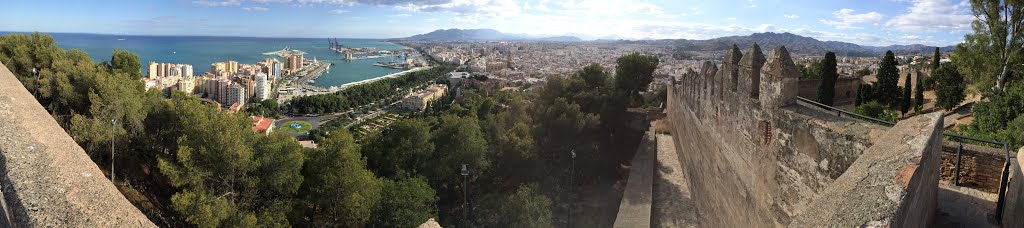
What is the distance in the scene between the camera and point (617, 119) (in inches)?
666

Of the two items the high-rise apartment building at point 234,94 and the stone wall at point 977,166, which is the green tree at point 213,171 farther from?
the high-rise apartment building at point 234,94

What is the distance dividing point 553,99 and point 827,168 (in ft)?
42.5

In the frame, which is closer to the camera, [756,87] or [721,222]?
[756,87]

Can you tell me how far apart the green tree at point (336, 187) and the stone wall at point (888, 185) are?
303 inches

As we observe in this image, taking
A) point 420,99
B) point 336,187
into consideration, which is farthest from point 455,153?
point 420,99

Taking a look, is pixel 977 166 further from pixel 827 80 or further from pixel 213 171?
pixel 827 80

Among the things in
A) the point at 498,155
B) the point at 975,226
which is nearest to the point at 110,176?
the point at 498,155

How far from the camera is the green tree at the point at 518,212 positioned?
9.98 meters

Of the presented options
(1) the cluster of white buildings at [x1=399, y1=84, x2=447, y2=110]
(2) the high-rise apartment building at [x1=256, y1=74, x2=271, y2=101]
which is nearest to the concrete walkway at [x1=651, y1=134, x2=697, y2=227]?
(1) the cluster of white buildings at [x1=399, y1=84, x2=447, y2=110]

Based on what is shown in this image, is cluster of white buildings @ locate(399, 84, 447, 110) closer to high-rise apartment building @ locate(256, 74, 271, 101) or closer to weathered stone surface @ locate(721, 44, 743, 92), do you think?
high-rise apartment building @ locate(256, 74, 271, 101)

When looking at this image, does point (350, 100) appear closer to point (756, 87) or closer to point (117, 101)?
point (117, 101)

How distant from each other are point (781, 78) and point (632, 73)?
13822 millimetres

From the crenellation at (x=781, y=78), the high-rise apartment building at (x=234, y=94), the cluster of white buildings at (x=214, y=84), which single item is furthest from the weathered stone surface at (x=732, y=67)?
the high-rise apartment building at (x=234, y=94)

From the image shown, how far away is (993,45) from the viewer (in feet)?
35.1
